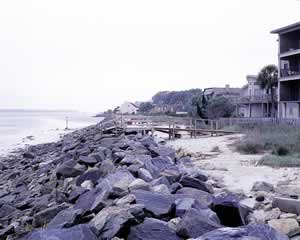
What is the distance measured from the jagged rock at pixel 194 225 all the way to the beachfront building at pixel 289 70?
88.7 feet

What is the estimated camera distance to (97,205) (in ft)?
19.7

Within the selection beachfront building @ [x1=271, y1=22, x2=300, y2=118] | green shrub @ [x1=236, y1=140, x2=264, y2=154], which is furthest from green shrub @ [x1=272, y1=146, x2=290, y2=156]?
beachfront building @ [x1=271, y1=22, x2=300, y2=118]

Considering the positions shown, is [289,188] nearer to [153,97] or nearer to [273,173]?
[273,173]

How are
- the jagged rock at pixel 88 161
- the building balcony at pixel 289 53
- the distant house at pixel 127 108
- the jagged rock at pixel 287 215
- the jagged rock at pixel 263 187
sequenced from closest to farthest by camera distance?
the jagged rock at pixel 287 215 → the jagged rock at pixel 263 187 → the jagged rock at pixel 88 161 → the building balcony at pixel 289 53 → the distant house at pixel 127 108

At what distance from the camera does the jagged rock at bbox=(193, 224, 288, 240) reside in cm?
418

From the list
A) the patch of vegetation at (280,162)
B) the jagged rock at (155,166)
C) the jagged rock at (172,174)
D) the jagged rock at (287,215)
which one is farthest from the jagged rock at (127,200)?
the patch of vegetation at (280,162)

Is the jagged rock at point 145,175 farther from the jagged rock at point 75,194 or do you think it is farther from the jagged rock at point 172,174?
the jagged rock at point 75,194

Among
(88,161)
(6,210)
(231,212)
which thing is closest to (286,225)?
(231,212)

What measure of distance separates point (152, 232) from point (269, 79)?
35226 millimetres

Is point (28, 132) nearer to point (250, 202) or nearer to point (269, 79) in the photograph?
point (269, 79)

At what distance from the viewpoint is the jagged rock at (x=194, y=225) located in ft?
15.5

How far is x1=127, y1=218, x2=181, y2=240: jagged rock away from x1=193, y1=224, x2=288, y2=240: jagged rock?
Answer: 56 centimetres

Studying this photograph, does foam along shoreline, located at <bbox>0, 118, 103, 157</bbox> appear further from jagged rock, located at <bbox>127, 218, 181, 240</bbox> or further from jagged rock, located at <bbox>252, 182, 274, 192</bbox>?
jagged rock, located at <bbox>127, 218, 181, 240</bbox>

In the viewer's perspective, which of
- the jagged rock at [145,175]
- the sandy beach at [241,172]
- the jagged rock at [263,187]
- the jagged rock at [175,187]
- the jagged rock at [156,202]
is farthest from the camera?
the sandy beach at [241,172]
